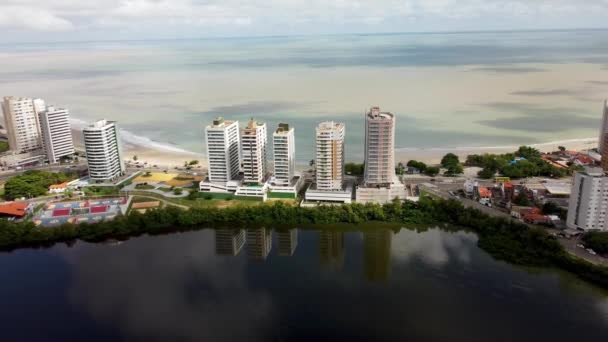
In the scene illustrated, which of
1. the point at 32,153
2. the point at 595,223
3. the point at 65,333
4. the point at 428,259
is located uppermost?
the point at 32,153

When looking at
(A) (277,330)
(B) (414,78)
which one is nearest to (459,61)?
(B) (414,78)

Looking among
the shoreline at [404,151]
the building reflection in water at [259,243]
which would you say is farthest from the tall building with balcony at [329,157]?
the shoreline at [404,151]

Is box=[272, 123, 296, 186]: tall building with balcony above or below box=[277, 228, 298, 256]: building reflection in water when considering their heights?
above

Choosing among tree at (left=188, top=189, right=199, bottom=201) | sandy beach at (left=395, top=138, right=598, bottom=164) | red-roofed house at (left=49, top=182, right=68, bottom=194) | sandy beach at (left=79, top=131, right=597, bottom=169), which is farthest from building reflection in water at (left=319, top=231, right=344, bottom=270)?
red-roofed house at (left=49, top=182, right=68, bottom=194)

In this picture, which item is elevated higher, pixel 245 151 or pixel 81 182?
pixel 245 151

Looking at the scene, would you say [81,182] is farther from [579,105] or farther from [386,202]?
[579,105]

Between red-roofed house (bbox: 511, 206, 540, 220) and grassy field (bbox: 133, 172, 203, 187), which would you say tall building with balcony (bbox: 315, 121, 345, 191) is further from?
red-roofed house (bbox: 511, 206, 540, 220)

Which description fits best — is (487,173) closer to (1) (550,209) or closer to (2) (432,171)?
(2) (432,171)
